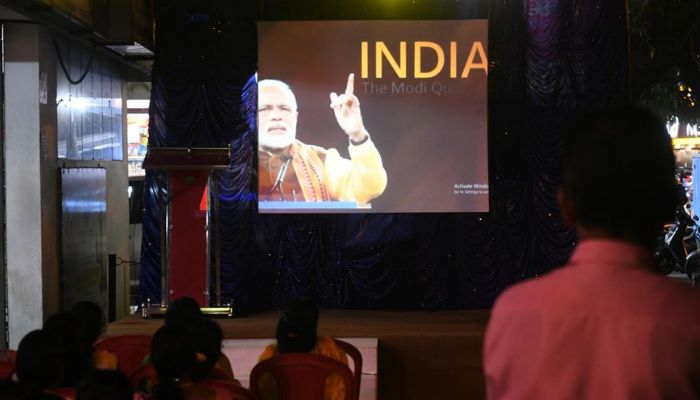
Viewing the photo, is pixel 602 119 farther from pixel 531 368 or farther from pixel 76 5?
pixel 76 5

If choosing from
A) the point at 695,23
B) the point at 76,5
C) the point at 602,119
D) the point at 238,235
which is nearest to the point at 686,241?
the point at 695,23

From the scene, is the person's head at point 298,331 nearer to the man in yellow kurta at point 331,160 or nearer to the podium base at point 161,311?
the podium base at point 161,311

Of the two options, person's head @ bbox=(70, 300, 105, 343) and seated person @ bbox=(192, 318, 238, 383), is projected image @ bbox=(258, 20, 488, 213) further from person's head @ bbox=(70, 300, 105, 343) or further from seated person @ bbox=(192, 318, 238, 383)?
seated person @ bbox=(192, 318, 238, 383)

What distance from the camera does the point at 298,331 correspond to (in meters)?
3.88

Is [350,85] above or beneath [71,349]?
above

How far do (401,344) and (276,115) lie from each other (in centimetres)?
247

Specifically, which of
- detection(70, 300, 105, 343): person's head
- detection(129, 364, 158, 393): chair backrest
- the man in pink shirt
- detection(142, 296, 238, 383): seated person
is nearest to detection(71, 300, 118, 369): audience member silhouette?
detection(70, 300, 105, 343): person's head

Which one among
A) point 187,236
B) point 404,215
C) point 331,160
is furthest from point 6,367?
point 404,215

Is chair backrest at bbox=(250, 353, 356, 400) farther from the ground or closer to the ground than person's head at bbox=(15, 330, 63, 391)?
closer to the ground

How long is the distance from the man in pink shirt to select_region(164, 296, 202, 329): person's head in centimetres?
189

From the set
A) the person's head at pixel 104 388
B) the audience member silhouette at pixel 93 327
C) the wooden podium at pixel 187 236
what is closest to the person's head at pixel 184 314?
the audience member silhouette at pixel 93 327

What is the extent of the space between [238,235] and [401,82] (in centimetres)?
204

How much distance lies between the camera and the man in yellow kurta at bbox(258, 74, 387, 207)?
849cm

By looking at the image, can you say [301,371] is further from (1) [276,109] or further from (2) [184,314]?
(1) [276,109]
